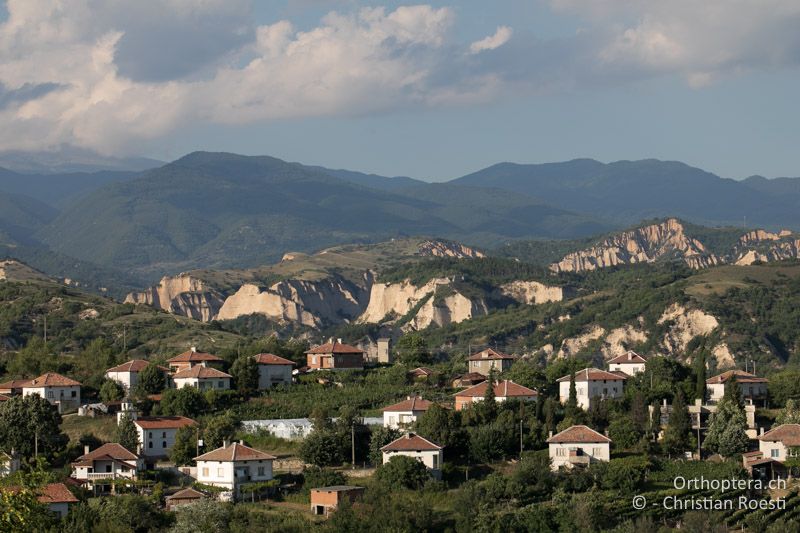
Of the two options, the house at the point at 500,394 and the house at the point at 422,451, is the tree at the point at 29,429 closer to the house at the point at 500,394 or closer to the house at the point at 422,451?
the house at the point at 422,451

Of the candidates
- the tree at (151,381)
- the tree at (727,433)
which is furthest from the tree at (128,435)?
the tree at (727,433)

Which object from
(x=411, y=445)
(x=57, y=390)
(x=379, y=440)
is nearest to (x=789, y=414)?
(x=411, y=445)

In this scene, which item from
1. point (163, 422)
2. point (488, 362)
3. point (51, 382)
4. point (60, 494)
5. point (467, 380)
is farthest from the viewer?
point (488, 362)

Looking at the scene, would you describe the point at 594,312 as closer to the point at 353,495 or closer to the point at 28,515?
the point at 353,495

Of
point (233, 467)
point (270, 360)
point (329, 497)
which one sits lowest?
point (329, 497)

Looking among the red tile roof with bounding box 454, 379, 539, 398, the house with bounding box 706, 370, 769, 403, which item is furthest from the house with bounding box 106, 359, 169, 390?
the house with bounding box 706, 370, 769, 403

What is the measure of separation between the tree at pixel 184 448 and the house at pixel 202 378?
1031cm

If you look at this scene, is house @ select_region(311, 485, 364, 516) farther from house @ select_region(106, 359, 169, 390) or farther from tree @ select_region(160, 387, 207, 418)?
house @ select_region(106, 359, 169, 390)

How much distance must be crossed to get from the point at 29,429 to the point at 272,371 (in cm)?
1799

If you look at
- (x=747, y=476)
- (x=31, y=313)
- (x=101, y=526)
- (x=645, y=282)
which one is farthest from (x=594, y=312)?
(x=101, y=526)

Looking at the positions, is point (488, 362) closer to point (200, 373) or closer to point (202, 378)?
point (200, 373)

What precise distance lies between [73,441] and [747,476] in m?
27.8

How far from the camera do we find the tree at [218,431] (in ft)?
222

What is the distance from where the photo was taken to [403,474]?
207ft
